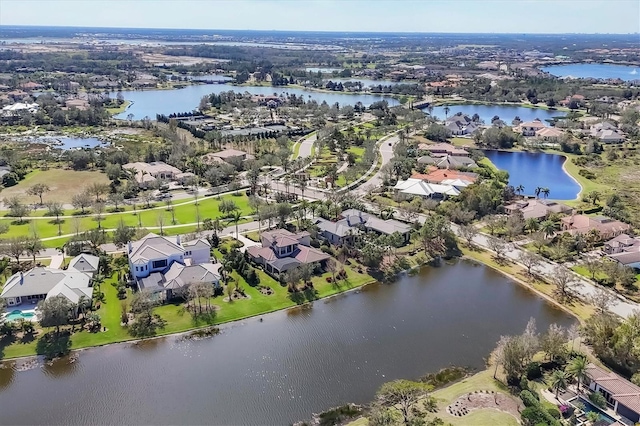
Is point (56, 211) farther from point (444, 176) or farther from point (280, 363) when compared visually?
point (444, 176)

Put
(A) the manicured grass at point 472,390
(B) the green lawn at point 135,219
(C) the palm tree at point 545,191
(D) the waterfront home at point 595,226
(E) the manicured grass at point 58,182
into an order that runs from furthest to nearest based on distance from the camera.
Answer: (C) the palm tree at point 545,191 < (E) the manicured grass at point 58,182 < (B) the green lawn at point 135,219 < (D) the waterfront home at point 595,226 < (A) the manicured grass at point 472,390

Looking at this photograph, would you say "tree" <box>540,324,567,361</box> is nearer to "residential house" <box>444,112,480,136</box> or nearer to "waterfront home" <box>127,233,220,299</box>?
"waterfront home" <box>127,233,220,299</box>

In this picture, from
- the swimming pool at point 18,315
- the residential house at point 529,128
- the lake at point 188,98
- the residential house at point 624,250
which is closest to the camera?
the swimming pool at point 18,315

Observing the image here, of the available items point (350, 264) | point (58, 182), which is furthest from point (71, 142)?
point (350, 264)

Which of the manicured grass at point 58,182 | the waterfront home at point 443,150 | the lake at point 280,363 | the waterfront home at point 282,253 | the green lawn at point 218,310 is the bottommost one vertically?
the lake at point 280,363

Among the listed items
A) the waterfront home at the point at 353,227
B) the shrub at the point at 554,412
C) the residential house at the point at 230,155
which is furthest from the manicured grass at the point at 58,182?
the shrub at the point at 554,412

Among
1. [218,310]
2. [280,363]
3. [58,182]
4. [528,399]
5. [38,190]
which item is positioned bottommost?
[280,363]

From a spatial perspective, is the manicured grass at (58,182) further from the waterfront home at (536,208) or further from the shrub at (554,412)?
the shrub at (554,412)

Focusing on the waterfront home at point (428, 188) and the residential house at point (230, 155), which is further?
the residential house at point (230, 155)
